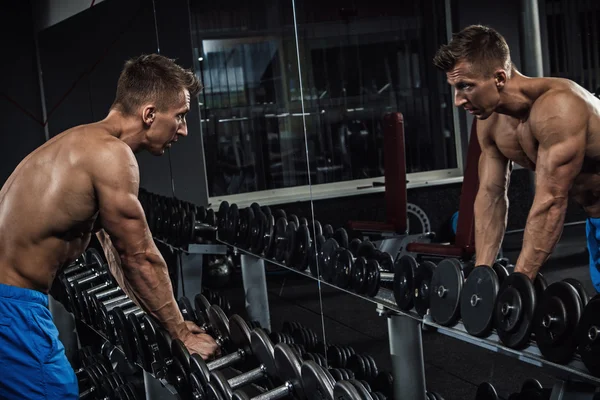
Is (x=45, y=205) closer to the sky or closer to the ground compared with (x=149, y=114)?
closer to the ground

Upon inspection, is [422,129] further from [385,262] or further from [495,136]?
[495,136]

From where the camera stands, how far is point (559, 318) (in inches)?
64.7

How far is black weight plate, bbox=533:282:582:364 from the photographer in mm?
1623

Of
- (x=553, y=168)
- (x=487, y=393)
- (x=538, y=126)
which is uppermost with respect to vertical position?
(x=538, y=126)

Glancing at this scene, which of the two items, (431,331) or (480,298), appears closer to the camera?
(480,298)

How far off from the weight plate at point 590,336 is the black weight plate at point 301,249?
5.26 ft

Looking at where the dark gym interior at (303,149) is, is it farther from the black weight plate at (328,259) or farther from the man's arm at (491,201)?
the man's arm at (491,201)

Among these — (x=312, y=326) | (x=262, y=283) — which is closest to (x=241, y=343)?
(x=262, y=283)

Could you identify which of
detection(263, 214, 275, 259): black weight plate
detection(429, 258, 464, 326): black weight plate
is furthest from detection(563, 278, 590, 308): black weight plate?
detection(263, 214, 275, 259): black weight plate

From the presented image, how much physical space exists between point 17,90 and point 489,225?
12.1 ft

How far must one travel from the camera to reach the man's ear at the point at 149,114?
1835mm

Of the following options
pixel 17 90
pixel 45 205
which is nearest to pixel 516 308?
pixel 45 205

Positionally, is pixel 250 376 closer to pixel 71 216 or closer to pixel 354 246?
pixel 71 216

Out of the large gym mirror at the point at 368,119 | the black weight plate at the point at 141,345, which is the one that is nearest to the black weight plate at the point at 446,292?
the black weight plate at the point at 141,345
